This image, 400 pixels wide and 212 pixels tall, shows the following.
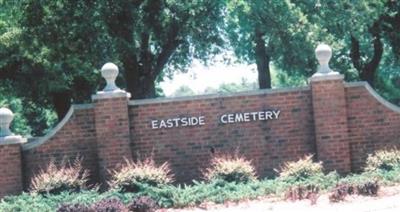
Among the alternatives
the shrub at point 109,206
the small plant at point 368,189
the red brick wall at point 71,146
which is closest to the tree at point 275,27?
the red brick wall at point 71,146

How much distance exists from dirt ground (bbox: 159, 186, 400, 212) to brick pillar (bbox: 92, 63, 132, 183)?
128 inches

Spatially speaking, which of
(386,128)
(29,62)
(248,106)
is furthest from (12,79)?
(386,128)

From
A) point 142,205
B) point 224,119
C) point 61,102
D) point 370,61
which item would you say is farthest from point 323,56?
point 370,61

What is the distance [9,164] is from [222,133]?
4.62 metres

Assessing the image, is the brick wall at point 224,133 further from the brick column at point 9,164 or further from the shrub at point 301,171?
the shrub at point 301,171

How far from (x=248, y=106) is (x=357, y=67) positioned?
22721mm

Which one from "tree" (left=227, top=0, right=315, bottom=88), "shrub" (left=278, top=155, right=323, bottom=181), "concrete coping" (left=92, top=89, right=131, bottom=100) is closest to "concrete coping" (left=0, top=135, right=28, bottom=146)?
"concrete coping" (left=92, top=89, right=131, bottom=100)

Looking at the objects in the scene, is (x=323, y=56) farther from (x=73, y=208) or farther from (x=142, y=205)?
(x=73, y=208)

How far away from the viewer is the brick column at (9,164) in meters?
13.3

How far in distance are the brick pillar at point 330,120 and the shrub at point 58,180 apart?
506 centimetres

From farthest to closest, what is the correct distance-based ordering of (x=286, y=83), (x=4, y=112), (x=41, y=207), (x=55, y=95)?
1. (x=286, y=83)
2. (x=55, y=95)
3. (x=4, y=112)
4. (x=41, y=207)

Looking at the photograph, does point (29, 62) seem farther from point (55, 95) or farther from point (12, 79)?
point (55, 95)

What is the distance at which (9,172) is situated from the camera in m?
13.3

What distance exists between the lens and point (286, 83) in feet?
186
